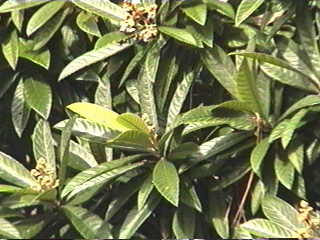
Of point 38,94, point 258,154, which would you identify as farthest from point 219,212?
point 38,94

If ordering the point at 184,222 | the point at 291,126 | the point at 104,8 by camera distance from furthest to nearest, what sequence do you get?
the point at 104,8
the point at 184,222
the point at 291,126

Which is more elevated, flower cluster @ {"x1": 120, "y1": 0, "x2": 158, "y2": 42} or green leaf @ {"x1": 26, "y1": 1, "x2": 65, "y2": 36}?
green leaf @ {"x1": 26, "y1": 1, "x2": 65, "y2": 36}

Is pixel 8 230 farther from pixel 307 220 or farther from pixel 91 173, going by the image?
pixel 307 220

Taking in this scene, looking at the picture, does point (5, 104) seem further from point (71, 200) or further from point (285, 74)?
point (285, 74)

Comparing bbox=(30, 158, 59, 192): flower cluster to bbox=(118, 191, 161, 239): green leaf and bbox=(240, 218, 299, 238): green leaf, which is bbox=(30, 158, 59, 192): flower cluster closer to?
bbox=(118, 191, 161, 239): green leaf

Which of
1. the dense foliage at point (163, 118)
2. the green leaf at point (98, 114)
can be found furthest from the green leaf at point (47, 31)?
the green leaf at point (98, 114)

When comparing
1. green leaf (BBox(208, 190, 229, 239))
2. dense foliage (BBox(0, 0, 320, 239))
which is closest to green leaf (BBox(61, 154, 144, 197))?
dense foliage (BBox(0, 0, 320, 239))

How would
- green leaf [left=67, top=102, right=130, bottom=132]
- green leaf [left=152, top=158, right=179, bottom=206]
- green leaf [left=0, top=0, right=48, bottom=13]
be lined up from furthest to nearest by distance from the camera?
1. green leaf [left=0, top=0, right=48, bottom=13]
2. green leaf [left=67, top=102, right=130, bottom=132]
3. green leaf [left=152, top=158, right=179, bottom=206]
